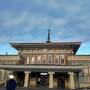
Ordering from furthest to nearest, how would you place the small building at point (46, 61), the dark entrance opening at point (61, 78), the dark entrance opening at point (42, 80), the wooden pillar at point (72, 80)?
the dark entrance opening at point (42, 80) < the dark entrance opening at point (61, 78) < the small building at point (46, 61) < the wooden pillar at point (72, 80)

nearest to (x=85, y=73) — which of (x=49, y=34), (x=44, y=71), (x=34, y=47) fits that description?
(x=44, y=71)

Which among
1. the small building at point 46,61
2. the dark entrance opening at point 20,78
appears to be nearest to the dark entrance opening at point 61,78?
the small building at point 46,61

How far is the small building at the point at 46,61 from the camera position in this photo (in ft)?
102

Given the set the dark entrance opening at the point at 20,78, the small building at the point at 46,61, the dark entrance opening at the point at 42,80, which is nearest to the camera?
the small building at the point at 46,61

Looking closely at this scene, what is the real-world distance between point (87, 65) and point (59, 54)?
5.01 meters

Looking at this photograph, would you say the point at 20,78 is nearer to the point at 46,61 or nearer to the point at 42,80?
the point at 42,80

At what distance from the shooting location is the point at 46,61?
33.3 m

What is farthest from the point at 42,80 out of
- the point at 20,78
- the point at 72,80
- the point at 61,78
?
the point at 72,80

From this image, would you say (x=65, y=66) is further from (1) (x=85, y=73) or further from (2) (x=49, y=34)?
(2) (x=49, y=34)

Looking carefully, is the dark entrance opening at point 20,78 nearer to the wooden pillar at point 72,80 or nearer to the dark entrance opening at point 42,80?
the dark entrance opening at point 42,80

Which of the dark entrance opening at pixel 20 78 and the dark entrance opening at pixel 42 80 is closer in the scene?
the dark entrance opening at pixel 42 80

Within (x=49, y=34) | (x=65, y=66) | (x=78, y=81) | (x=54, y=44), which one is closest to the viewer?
(x=65, y=66)

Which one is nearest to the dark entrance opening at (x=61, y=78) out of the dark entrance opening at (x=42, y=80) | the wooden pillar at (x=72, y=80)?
the dark entrance opening at (x=42, y=80)

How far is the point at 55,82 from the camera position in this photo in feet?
104
